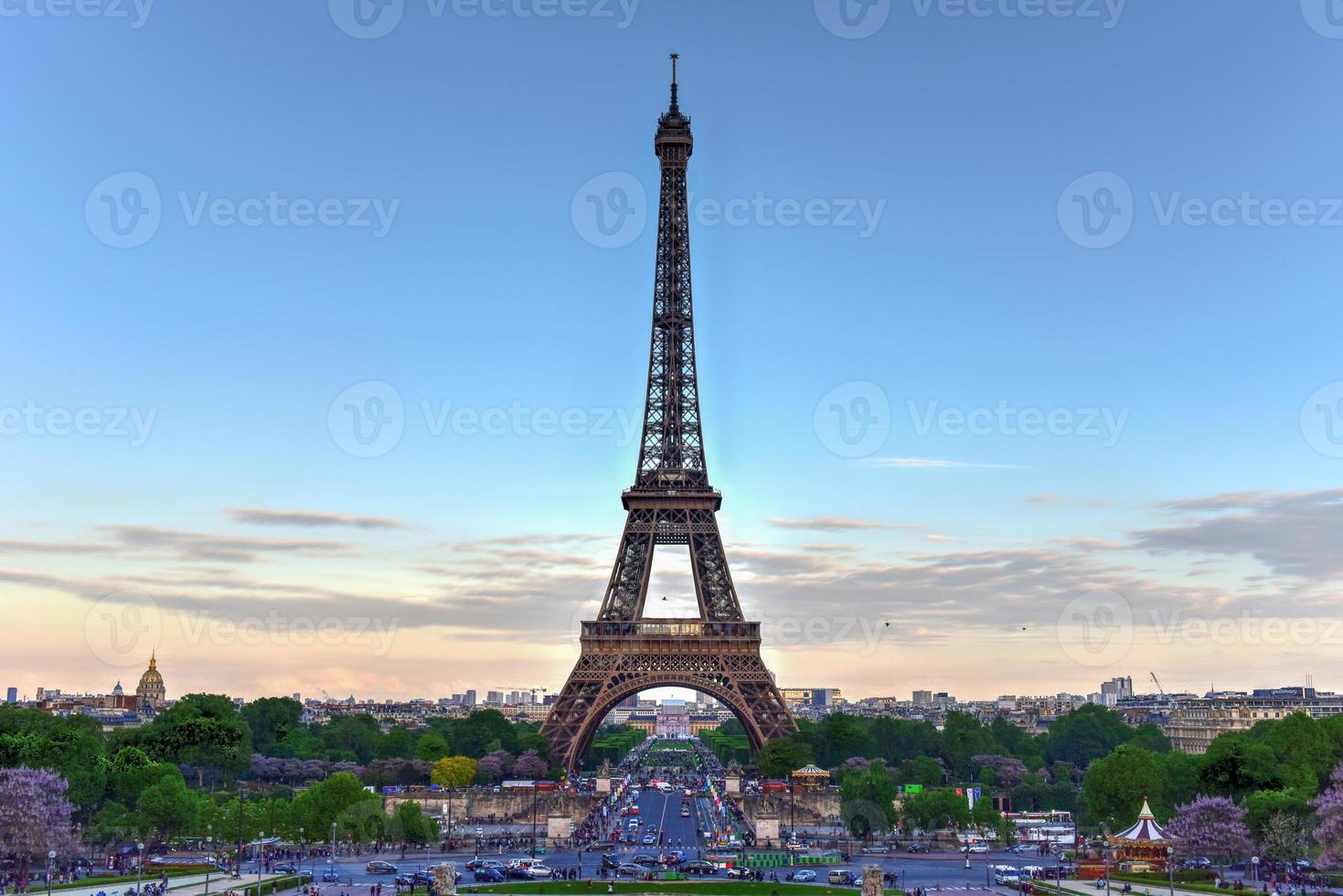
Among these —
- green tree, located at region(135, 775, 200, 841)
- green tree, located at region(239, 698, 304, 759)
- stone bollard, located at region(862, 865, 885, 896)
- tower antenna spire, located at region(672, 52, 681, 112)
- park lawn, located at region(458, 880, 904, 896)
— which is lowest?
park lawn, located at region(458, 880, 904, 896)

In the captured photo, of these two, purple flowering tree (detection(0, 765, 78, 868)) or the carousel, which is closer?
purple flowering tree (detection(0, 765, 78, 868))

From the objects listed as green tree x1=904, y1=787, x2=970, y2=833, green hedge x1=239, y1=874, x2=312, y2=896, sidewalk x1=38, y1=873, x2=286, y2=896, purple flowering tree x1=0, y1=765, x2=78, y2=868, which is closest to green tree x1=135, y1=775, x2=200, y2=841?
sidewalk x1=38, y1=873, x2=286, y2=896

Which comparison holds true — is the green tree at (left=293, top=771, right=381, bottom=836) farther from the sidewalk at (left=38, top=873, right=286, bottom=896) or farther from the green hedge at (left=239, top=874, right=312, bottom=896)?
the green hedge at (left=239, top=874, right=312, bottom=896)

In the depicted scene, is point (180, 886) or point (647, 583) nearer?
point (180, 886)

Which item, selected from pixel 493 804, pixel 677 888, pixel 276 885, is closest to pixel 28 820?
pixel 276 885

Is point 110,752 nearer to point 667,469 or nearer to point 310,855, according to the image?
point 310,855

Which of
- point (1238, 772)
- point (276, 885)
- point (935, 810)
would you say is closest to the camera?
point (276, 885)

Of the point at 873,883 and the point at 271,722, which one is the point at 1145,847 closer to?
the point at 873,883

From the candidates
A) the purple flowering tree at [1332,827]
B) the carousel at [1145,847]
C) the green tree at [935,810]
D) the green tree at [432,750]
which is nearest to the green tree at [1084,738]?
the green tree at [935,810]
